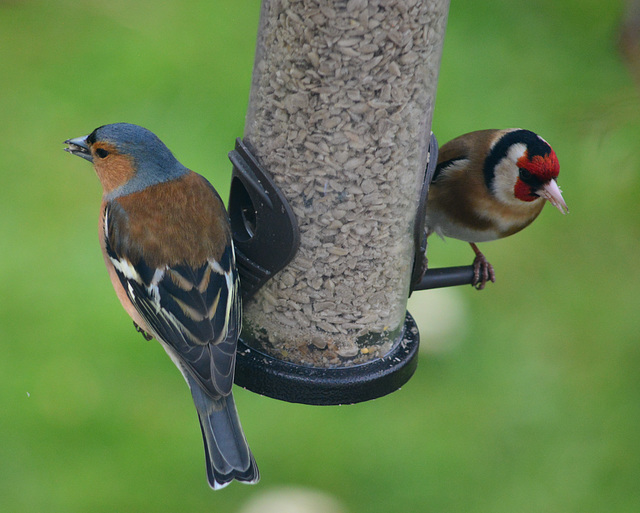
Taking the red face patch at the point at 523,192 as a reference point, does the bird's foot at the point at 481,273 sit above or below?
below

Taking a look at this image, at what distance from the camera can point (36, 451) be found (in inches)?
185

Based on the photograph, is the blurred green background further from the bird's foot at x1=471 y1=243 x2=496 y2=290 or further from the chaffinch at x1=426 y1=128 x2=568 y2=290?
the bird's foot at x1=471 y1=243 x2=496 y2=290

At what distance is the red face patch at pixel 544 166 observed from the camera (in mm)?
3652

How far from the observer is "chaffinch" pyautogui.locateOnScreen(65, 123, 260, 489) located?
3.16 metres

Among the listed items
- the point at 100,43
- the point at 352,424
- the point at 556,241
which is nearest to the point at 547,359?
the point at 556,241

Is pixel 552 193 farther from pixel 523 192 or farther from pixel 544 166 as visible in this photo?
pixel 523 192

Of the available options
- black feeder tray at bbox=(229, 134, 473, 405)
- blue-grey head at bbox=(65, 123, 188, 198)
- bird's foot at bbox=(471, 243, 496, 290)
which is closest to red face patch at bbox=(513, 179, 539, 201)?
bird's foot at bbox=(471, 243, 496, 290)

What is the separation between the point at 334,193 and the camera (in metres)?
3.21

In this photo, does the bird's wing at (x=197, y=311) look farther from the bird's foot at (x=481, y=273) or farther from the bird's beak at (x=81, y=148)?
the bird's foot at (x=481, y=273)

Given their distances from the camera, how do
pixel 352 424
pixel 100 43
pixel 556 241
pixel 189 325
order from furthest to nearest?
pixel 100 43 < pixel 556 241 < pixel 352 424 < pixel 189 325

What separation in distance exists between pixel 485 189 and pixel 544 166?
0.43 metres

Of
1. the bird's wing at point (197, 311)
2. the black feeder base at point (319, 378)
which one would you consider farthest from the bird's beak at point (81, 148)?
the black feeder base at point (319, 378)

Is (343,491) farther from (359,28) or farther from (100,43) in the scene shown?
(100,43)

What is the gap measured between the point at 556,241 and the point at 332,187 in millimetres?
3239
